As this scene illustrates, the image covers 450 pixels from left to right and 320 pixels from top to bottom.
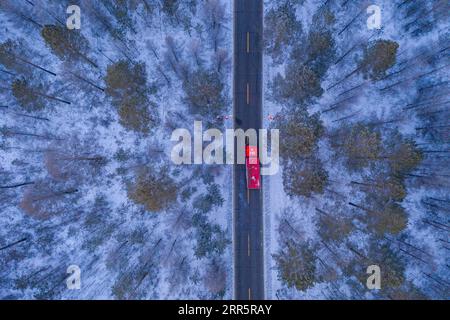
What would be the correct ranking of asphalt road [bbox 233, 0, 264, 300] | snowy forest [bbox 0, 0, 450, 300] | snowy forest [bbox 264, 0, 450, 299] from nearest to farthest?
1. snowy forest [bbox 264, 0, 450, 299]
2. snowy forest [bbox 0, 0, 450, 300]
3. asphalt road [bbox 233, 0, 264, 300]

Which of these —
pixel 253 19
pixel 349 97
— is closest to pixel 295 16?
pixel 253 19

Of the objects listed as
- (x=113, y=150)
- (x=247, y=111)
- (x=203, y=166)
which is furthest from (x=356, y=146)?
(x=113, y=150)

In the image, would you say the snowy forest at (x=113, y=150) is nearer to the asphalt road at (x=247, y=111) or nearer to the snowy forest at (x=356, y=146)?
the asphalt road at (x=247, y=111)

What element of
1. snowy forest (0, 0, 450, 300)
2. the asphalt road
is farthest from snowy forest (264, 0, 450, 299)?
the asphalt road

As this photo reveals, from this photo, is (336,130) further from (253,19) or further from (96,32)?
(96,32)

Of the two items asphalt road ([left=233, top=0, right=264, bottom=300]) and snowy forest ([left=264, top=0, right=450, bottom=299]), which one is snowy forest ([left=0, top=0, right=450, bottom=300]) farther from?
asphalt road ([left=233, top=0, right=264, bottom=300])

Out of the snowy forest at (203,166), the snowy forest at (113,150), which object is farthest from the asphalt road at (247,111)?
the snowy forest at (113,150)
